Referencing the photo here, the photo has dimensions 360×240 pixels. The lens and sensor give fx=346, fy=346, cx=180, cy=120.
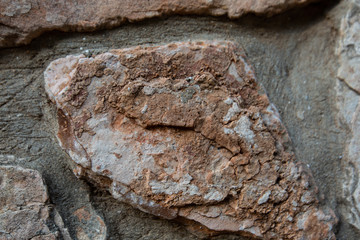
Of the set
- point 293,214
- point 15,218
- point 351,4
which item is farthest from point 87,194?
point 351,4

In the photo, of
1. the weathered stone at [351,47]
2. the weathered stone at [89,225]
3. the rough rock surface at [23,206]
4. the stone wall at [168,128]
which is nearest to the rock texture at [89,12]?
the stone wall at [168,128]

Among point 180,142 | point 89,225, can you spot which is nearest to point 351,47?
point 180,142

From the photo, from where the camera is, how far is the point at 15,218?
0.73 metres

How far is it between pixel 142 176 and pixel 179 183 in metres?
0.08

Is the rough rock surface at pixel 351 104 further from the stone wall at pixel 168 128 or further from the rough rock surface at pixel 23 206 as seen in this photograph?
the rough rock surface at pixel 23 206

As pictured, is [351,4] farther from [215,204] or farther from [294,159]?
[215,204]

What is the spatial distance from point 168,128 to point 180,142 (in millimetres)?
40

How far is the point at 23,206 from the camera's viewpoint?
74 centimetres

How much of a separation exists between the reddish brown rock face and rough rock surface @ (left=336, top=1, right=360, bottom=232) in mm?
110

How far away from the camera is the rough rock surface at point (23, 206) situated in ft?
2.40

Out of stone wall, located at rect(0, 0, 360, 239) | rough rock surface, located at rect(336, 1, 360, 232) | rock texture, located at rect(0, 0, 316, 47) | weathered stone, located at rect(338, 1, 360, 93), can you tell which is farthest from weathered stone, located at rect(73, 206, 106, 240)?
weathered stone, located at rect(338, 1, 360, 93)

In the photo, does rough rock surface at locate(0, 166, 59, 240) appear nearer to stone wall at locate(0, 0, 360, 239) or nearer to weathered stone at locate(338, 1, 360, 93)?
stone wall at locate(0, 0, 360, 239)

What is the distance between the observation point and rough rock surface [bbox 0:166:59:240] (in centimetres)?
73

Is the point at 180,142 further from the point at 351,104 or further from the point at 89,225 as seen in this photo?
the point at 351,104
